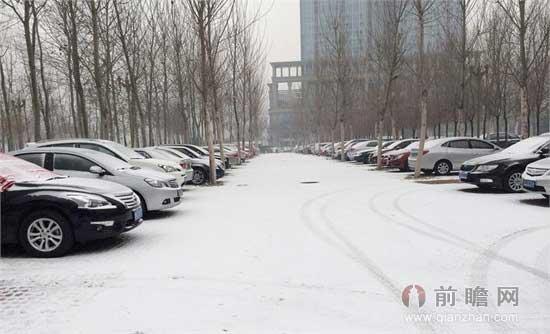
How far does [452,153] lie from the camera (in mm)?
16078

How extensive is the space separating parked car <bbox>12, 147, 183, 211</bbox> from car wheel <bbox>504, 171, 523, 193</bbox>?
783cm

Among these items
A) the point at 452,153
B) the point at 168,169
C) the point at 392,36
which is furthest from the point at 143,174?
the point at 392,36

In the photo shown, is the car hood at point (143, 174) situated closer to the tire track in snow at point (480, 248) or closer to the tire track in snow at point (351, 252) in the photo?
the tire track in snow at point (351, 252)

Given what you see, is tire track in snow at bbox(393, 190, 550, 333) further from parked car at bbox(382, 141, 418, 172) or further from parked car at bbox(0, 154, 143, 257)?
parked car at bbox(382, 141, 418, 172)

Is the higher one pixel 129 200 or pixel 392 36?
pixel 392 36

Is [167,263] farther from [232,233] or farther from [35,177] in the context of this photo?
[35,177]

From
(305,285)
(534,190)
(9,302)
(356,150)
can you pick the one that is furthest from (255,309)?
(356,150)

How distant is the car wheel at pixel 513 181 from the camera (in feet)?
35.2

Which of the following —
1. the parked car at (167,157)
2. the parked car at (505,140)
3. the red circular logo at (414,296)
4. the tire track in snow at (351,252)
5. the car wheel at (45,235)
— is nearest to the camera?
the red circular logo at (414,296)

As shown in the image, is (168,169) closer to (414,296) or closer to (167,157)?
(167,157)

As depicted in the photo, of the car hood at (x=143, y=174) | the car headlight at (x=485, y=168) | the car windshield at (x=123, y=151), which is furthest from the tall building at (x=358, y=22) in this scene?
the car hood at (x=143, y=174)

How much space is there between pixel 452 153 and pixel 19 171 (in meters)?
14.0

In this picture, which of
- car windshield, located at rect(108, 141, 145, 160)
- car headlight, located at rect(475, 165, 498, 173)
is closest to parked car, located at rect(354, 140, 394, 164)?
car headlight, located at rect(475, 165, 498, 173)

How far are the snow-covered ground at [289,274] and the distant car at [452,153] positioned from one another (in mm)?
7457
